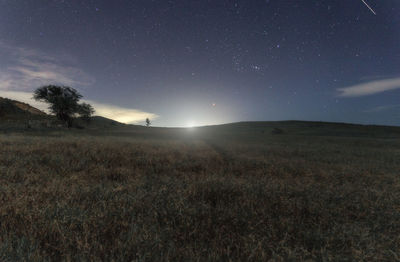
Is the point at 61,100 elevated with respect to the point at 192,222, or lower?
elevated

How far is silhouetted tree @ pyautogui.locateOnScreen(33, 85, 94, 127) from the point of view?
35.8 m

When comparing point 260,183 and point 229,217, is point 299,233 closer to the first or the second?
point 229,217

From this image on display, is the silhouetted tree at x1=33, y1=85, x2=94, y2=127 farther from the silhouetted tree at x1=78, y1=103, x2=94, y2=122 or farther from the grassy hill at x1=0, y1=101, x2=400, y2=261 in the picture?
the grassy hill at x1=0, y1=101, x2=400, y2=261

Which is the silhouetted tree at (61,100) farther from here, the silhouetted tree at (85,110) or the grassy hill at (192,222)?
the grassy hill at (192,222)

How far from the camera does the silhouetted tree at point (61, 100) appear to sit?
35.8 metres

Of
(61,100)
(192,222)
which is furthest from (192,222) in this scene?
(61,100)

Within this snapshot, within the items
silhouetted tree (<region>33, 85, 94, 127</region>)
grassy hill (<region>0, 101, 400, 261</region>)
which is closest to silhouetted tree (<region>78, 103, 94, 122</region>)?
silhouetted tree (<region>33, 85, 94, 127</region>)

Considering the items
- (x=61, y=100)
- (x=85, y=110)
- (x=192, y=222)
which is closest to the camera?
(x=192, y=222)

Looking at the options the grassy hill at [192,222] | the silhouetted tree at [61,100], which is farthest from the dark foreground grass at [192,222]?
the silhouetted tree at [61,100]

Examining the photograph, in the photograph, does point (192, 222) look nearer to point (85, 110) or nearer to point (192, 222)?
point (192, 222)

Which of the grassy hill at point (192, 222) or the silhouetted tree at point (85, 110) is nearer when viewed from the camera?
the grassy hill at point (192, 222)

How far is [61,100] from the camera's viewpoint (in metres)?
35.9

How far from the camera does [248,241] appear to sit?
6.55 ft

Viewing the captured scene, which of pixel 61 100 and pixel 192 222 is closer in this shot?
pixel 192 222
